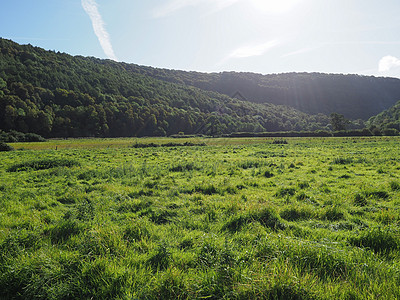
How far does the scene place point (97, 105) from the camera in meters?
113

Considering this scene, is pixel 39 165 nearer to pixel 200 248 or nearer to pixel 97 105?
pixel 200 248

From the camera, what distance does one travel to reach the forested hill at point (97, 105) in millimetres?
90812

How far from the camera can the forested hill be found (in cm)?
9081

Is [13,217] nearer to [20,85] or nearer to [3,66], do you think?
[20,85]

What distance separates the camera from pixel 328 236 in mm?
5137

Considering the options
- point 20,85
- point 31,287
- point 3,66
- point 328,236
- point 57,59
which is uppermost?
point 57,59

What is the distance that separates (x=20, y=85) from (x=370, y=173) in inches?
5096

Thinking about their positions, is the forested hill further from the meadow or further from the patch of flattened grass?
the meadow

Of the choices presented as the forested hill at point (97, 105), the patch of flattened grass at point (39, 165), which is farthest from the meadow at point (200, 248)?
the forested hill at point (97, 105)

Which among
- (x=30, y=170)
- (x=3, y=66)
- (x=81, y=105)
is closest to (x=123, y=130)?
→ (x=81, y=105)

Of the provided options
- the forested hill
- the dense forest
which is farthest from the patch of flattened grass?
the dense forest

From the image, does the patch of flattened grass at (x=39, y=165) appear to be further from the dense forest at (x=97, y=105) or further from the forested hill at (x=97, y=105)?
the dense forest at (x=97, y=105)

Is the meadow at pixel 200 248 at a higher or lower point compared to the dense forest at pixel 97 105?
lower

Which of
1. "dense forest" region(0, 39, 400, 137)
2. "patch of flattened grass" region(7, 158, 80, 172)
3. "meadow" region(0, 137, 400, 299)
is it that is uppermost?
"dense forest" region(0, 39, 400, 137)
